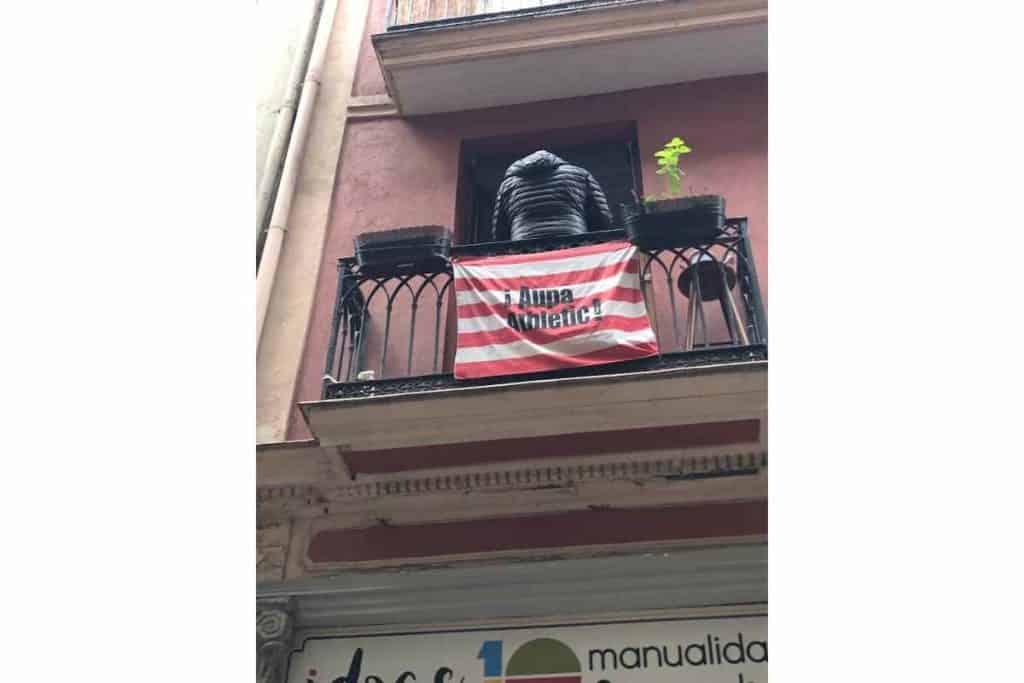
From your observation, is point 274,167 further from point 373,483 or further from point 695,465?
point 695,465

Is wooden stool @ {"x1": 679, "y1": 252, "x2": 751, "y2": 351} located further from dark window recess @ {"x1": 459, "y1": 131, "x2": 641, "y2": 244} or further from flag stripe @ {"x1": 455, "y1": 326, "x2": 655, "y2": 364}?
dark window recess @ {"x1": 459, "y1": 131, "x2": 641, "y2": 244}

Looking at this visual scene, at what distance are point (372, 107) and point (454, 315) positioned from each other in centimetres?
233

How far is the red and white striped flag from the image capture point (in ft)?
18.4

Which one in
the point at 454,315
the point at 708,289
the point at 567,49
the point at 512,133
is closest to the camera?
the point at 708,289

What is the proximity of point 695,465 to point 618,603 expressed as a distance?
2.89ft

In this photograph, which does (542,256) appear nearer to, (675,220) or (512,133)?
(675,220)

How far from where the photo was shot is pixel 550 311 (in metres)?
5.83

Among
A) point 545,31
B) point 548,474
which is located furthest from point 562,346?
point 545,31

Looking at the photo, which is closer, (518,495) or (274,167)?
(518,495)

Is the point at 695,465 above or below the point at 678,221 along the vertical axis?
below

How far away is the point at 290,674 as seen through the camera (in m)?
5.39

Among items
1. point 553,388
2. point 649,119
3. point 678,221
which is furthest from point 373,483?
point 649,119

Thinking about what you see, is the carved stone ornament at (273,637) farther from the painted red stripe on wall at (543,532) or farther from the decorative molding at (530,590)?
the painted red stripe on wall at (543,532)

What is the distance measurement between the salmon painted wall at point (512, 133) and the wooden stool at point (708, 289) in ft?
1.67
